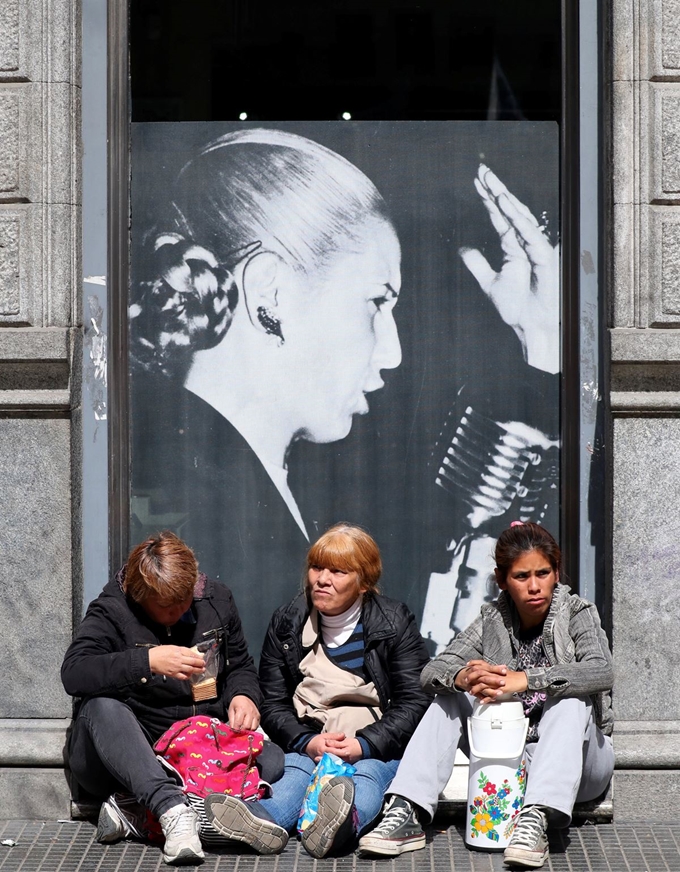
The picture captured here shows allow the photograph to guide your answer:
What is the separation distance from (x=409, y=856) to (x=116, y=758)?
1176 mm

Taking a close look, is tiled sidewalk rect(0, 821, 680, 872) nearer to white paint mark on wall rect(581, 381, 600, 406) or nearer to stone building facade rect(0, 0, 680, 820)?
stone building facade rect(0, 0, 680, 820)

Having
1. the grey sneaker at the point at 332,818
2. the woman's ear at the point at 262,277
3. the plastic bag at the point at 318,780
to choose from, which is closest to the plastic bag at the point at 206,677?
the plastic bag at the point at 318,780

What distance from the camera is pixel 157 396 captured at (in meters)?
5.95

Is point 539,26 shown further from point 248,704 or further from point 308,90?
point 248,704

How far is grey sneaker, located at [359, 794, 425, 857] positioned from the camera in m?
4.82

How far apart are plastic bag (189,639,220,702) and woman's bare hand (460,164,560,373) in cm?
195

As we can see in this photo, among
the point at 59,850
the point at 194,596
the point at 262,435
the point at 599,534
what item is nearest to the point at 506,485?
the point at 599,534

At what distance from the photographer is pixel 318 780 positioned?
5.00 meters

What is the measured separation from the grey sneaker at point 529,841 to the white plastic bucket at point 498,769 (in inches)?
5.1

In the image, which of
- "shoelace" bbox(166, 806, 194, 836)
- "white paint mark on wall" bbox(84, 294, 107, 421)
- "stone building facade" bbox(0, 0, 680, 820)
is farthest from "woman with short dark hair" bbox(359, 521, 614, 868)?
"white paint mark on wall" bbox(84, 294, 107, 421)

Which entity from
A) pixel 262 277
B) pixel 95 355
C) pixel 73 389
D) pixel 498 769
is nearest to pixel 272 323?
pixel 262 277

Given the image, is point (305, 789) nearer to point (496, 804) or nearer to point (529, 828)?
point (496, 804)

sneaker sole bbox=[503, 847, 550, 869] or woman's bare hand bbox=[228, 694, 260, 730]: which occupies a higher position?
woman's bare hand bbox=[228, 694, 260, 730]

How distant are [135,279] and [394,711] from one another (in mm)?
2271
